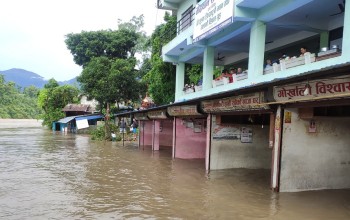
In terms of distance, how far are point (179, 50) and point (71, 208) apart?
15.2 m

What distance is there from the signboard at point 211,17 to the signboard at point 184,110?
3.57m

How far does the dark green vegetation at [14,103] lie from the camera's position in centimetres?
9482

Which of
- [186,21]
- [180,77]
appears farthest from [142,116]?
[186,21]

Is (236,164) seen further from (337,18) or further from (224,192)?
(337,18)

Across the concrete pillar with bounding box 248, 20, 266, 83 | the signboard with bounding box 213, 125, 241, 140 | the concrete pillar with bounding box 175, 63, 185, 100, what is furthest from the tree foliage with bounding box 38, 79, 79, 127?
the concrete pillar with bounding box 248, 20, 266, 83

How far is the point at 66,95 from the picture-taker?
5650 centimetres

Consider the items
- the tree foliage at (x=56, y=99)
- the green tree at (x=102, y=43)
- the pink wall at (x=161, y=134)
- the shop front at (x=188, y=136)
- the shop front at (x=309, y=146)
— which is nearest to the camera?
the shop front at (x=309, y=146)

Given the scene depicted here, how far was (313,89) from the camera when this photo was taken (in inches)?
315

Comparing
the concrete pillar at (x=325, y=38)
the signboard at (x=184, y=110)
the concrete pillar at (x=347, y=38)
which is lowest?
the signboard at (x=184, y=110)

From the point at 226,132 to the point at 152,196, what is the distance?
18.7ft

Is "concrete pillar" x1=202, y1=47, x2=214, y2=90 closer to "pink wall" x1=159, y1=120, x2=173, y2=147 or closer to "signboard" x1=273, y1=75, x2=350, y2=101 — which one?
"pink wall" x1=159, y1=120, x2=173, y2=147

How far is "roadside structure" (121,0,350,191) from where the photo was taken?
9612 mm

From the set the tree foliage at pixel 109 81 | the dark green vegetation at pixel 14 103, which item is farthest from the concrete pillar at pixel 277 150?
the dark green vegetation at pixel 14 103

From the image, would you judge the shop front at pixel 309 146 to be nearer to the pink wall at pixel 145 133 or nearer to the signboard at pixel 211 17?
the signboard at pixel 211 17
